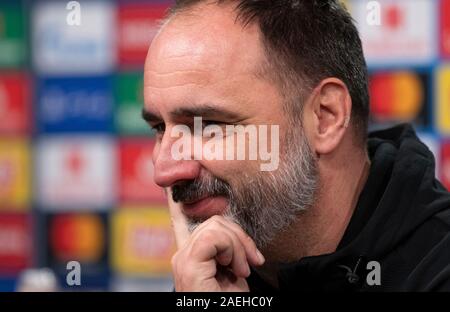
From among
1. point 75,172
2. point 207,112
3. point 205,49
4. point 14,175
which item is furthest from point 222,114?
point 14,175

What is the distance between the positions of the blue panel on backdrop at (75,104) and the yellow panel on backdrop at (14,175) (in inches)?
5.6

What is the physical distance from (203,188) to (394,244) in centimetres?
39

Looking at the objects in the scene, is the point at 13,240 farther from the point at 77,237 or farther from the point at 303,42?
the point at 303,42

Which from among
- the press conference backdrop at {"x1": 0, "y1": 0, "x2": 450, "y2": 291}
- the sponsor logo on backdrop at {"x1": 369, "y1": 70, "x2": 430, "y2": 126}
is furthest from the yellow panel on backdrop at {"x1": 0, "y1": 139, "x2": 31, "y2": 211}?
the sponsor logo on backdrop at {"x1": 369, "y1": 70, "x2": 430, "y2": 126}

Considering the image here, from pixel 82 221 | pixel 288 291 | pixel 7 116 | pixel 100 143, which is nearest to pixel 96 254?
pixel 82 221

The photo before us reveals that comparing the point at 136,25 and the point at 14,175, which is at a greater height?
the point at 136,25

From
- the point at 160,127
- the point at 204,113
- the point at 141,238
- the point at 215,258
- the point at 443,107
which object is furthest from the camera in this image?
the point at 141,238

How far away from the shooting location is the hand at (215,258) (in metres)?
1.33

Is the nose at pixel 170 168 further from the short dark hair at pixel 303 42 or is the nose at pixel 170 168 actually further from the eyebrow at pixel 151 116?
the short dark hair at pixel 303 42

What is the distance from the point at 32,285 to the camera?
2.40 metres

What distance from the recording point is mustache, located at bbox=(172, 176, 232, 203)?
147cm

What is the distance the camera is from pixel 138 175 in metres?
3.30


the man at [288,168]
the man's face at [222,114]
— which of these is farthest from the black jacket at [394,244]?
the man's face at [222,114]

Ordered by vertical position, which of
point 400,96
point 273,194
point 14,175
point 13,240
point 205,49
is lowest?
point 13,240
